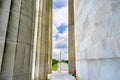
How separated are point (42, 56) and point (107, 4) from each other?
478 centimetres

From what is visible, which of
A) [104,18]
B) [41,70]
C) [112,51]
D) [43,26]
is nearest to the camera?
[112,51]

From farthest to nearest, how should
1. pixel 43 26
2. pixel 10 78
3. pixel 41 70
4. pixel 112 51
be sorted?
pixel 43 26
pixel 41 70
pixel 112 51
pixel 10 78

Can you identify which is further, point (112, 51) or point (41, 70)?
point (41, 70)

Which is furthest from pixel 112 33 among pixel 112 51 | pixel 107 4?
pixel 107 4

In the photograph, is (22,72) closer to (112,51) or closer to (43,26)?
(112,51)

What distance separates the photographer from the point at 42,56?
5703mm

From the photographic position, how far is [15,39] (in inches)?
50.3

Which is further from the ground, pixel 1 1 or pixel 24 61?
pixel 1 1

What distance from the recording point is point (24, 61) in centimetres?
137

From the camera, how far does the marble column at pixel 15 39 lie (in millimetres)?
1197

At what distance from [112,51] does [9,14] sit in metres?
1.40

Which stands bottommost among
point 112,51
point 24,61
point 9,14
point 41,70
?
point 41,70

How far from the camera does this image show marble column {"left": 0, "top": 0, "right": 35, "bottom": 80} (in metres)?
1.20

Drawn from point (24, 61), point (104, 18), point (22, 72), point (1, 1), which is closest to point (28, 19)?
point (1, 1)
